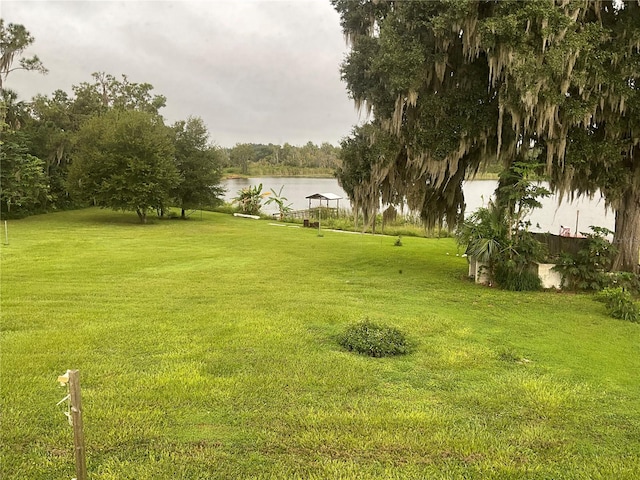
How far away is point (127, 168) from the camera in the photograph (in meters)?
23.9

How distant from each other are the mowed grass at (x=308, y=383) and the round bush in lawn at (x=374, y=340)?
0.18m

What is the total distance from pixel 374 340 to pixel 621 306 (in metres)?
4.59

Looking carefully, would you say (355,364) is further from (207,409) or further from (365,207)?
(365,207)

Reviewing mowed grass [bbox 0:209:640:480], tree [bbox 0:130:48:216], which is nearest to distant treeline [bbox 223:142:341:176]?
tree [bbox 0:130:48:216]

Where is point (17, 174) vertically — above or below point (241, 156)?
below

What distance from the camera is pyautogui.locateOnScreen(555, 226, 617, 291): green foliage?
9.39 m

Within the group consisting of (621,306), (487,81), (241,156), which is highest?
(241,156)

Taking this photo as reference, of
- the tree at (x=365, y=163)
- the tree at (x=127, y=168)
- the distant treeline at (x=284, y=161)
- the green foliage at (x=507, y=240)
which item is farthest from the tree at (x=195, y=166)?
the distant treeline at (x=284, y=161)

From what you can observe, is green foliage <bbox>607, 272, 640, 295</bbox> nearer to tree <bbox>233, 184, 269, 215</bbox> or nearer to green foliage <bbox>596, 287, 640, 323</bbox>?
green foliage <bbox>596, 287, 640, 323</bbox>

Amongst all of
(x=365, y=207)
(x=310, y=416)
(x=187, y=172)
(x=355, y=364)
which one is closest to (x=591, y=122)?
(x=365, y=207)

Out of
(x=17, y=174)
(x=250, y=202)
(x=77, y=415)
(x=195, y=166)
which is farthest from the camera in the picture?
(x=250, y=202)

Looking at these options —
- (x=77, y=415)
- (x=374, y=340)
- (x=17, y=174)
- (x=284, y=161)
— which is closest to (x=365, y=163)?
(x=374, y=340)

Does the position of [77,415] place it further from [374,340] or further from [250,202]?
[250,202]

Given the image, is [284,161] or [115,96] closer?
[115,96]
